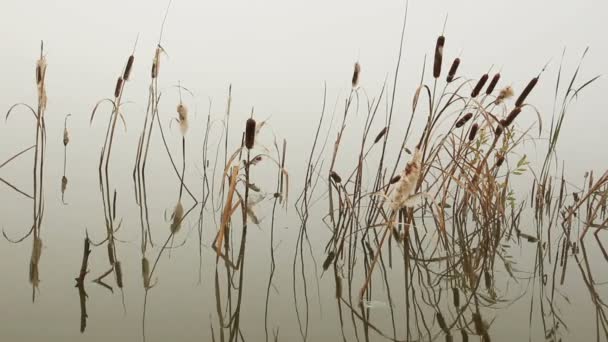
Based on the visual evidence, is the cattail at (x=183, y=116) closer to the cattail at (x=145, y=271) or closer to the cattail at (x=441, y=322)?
the cattail at (x=145, y=271)

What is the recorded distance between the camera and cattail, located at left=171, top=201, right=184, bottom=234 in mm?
1461

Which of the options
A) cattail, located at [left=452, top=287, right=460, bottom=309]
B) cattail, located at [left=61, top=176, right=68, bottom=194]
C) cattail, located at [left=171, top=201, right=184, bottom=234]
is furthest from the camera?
cattail, located at [left=61, top=176, right=68, bottom=194]

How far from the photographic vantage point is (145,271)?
3.77 feet

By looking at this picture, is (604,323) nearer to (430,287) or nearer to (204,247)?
(430,287)

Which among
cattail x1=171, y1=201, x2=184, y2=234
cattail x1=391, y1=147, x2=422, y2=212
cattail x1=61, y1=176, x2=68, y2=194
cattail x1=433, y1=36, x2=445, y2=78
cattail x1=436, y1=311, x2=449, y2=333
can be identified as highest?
cattail x1=433, y1=36, x2=445, y2=78

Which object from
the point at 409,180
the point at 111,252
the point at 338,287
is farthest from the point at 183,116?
the point at 409,180

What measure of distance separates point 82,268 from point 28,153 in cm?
111

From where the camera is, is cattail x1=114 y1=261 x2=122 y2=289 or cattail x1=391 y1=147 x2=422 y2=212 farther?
cattail x1=114 y1=261 x2=122 y2=289

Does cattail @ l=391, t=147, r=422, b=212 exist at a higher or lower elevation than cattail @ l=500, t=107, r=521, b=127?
lower

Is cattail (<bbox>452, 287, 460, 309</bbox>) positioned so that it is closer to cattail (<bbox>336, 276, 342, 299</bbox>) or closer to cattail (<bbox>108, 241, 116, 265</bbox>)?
cattail (<bbox>336, 276, 342, 299</bbox>)

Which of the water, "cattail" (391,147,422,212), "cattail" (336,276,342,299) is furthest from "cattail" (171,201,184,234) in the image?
"cattail" (391,147,422,212)

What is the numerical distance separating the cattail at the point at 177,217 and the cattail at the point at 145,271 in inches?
8.7

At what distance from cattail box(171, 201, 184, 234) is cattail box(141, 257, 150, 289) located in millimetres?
222

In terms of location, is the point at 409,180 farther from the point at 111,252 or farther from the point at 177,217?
the point at 177,217
